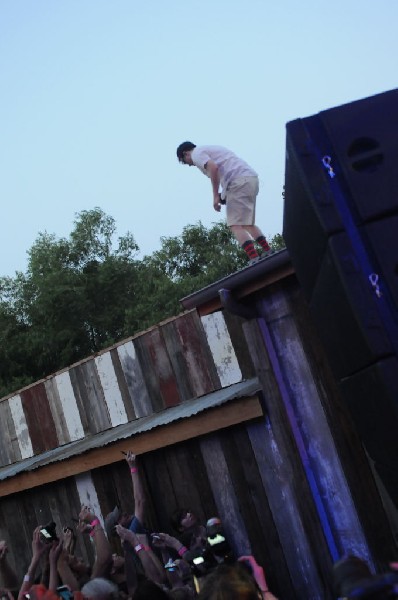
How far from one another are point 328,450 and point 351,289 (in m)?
2.72

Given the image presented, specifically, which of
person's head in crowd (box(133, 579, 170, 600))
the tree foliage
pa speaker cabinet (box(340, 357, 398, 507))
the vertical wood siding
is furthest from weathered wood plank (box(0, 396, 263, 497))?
the tree foliage

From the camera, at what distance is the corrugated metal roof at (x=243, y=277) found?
531 centimetres

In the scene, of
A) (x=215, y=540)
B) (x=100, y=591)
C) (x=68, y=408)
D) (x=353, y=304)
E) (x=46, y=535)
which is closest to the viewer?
(x=353, y=304)

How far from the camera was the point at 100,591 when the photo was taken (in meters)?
5.18

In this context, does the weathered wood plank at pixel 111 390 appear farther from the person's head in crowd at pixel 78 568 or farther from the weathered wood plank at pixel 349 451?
the weathered wood plank at pixel 349 451

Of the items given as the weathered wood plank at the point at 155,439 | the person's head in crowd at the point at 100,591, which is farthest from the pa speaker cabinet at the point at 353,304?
the weathered wood plank at the point at 155,439

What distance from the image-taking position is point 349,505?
550cm

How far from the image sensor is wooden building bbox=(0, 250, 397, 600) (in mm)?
5562

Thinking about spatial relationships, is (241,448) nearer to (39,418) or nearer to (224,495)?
(224,495)

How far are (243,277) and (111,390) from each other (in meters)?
2.93

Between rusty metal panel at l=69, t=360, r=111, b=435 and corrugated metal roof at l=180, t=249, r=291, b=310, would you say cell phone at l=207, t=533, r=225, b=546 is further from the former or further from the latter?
rusty metal panel at l=69, t=360, r=111, b=435

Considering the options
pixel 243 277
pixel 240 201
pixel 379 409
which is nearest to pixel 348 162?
pixel 379 409

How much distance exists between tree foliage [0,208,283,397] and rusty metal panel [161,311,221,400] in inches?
804

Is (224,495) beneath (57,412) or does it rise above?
beneath
